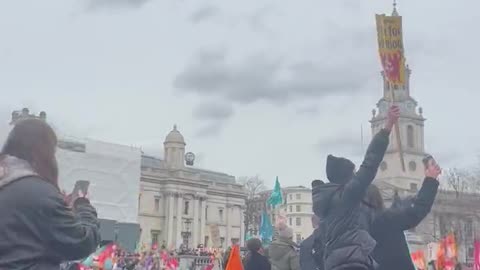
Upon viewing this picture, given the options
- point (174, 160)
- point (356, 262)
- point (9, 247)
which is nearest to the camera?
point (9, 247)

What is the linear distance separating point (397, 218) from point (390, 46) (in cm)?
152

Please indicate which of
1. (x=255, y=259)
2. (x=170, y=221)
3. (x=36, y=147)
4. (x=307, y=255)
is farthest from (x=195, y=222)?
(x=36, y=147)

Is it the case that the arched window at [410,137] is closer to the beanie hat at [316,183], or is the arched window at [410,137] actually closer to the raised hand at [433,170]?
the raised hand at [433,170]

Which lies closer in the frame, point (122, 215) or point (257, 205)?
point (122, 215)

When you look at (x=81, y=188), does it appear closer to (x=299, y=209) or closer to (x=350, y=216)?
(x=350, y=216)

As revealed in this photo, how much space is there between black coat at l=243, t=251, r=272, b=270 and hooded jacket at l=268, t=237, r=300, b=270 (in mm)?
709

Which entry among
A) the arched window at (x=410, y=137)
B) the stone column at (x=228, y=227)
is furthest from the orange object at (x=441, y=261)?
the arched window at (x=410, y=137)

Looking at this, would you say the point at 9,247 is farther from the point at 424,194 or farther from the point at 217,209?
the point at 217,209

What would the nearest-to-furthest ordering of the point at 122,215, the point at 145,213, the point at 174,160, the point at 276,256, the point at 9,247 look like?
the point at 9,247
the point at 276,256
the point at 122,215
the point at 145,213
the point at 174,160

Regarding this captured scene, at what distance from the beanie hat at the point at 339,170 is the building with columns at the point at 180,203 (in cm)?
7382

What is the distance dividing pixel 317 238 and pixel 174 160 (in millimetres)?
84235

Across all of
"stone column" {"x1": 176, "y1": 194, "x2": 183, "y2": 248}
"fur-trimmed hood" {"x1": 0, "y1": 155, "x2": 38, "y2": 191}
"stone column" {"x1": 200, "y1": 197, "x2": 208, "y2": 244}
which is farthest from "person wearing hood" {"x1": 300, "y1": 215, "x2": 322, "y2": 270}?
"stone column" {"x1": 200, "y1": 197, "x2": 208, "y2": 244}

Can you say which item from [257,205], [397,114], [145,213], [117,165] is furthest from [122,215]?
[257,205]

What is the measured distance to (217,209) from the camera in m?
91.7
